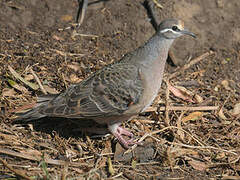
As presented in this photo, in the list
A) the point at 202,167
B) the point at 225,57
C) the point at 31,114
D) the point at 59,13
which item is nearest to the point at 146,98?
the point at 202,167

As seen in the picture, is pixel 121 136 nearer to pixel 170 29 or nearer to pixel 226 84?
pixel 170 29

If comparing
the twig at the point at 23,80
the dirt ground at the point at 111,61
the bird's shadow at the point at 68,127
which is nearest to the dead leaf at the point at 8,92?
the dirt ground at the point at 111,61

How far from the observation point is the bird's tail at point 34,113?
4379 millimetres

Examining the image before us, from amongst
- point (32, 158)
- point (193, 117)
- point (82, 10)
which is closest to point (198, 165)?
point (193, 117)

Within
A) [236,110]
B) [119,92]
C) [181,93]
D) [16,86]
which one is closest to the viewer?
[119,92]

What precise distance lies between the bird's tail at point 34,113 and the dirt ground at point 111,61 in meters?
0.13

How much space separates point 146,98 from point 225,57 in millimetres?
2479

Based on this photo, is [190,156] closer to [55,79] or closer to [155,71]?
[155,71]

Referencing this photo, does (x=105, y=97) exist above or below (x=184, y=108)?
above

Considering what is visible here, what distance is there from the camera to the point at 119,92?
4.27m

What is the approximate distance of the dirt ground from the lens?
13.7 ft

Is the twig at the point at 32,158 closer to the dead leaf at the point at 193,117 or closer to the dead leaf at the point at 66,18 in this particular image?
the dead leaf at the point at 193,117

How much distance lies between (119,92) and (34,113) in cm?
105

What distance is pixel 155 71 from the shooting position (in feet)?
14.4
